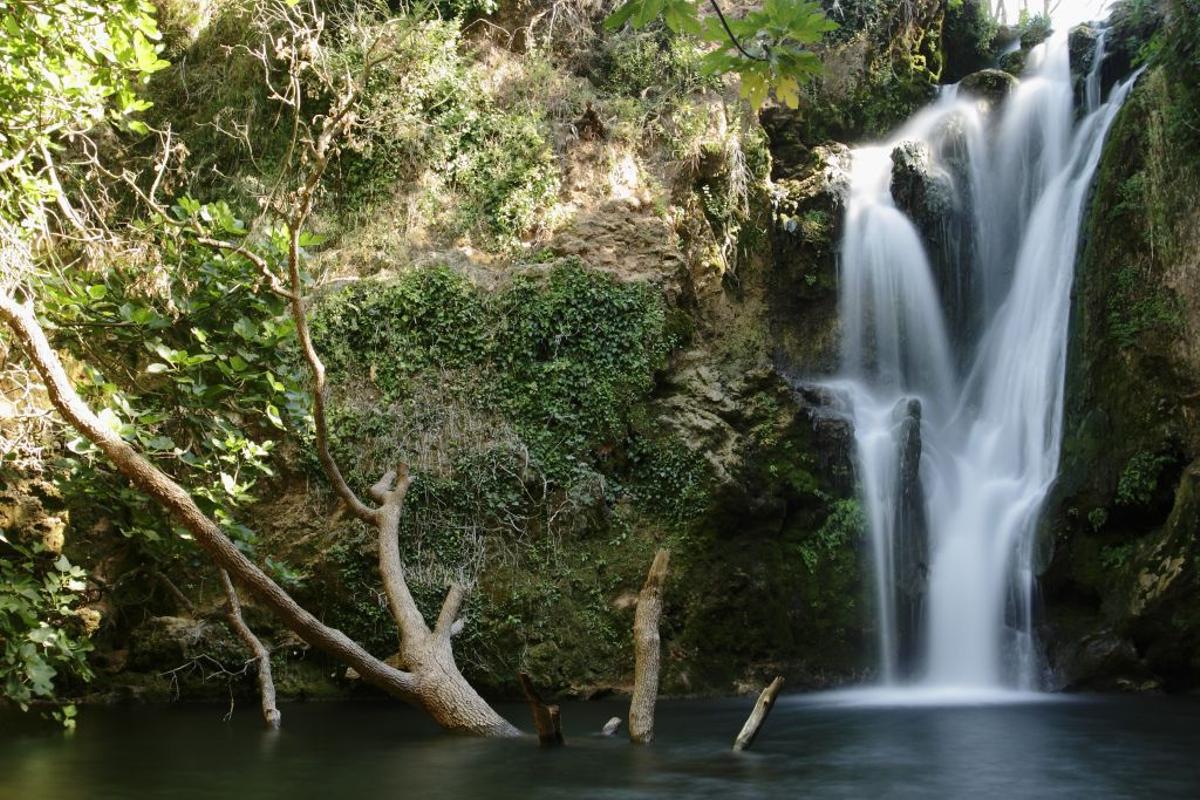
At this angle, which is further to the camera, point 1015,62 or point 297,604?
point 1015,62

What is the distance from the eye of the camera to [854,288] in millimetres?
15594

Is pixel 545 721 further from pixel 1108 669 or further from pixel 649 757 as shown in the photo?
pixel 1108 669

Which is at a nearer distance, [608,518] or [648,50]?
[608,518]

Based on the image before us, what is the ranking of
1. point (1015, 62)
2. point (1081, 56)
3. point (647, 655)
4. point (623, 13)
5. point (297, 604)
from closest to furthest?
point (623, 13)
point (647, 655)
point (297, 604)
point (1081, 56)
point (1015, 62)

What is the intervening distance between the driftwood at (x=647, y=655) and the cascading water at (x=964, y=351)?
5.12 metres

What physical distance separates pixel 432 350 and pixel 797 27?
9.83 meters

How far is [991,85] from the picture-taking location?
16719 millimetres

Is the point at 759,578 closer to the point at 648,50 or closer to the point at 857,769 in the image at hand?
the point at 857,769

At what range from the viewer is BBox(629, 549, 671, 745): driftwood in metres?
7.96

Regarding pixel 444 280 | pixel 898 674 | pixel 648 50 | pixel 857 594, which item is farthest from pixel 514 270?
pixel 898 674

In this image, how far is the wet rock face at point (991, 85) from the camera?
54.3 feet

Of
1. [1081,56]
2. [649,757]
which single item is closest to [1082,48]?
[1081,56]

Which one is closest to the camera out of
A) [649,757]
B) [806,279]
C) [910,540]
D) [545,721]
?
[649,757]

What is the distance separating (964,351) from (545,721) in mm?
10000
